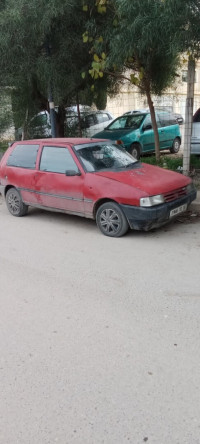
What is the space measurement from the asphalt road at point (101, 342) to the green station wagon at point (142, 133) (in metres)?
7.44

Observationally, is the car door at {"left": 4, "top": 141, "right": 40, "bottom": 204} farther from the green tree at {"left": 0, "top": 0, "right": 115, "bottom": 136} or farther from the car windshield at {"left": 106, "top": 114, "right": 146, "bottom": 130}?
the car windshield at {"left": 106, "top": 114, "right": 146, "bottom": 130}

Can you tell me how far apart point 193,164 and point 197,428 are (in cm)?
834

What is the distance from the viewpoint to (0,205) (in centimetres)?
894

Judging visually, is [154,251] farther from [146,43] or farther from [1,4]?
[1,4]

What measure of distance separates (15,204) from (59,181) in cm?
153

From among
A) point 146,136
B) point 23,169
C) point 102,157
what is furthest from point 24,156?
point 146,136

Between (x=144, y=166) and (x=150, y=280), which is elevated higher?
(x=144, y=166)

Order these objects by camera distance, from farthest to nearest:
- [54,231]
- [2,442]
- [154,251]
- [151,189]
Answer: [54,231], [151,189], [154,251], [2,442]

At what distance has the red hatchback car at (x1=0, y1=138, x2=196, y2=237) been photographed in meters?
5.67

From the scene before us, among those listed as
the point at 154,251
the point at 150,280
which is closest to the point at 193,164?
the point at 154,251

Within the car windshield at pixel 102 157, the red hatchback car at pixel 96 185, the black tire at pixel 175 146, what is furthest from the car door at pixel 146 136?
the car windshield at pixel 102 157

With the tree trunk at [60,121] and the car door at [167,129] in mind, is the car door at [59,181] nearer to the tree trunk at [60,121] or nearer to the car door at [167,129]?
the tree trunk at [60,121]

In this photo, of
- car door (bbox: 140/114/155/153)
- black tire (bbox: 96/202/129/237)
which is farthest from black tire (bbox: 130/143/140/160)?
black tire (bbox: 96/202/129/237)

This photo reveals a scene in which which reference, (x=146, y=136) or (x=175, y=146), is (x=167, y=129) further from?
(x=146, y=136)
